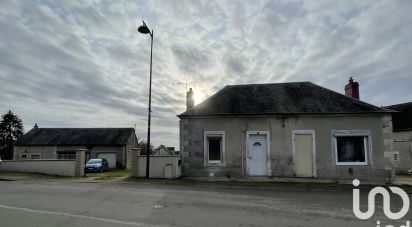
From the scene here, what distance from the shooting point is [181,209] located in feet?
24.7

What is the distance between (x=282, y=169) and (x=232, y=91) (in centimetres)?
622

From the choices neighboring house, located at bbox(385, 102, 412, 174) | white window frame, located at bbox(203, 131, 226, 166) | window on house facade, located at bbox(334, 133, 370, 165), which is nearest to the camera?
window on house facade, located at bbox(334, 133, 370, 165)

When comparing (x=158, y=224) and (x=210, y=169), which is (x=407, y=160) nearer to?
(x=210, y=169)

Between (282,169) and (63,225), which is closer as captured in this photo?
(63,225)

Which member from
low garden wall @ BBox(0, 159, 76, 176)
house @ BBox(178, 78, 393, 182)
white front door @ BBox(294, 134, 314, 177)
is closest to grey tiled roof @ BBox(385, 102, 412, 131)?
house @ BBox(178, 78, 393, 182)

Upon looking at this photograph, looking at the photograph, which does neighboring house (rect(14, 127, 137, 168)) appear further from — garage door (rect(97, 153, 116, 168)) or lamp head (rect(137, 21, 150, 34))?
lamp head (rect(137, 21, 150, 34))

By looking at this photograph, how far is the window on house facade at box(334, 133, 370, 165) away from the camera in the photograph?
602 inches

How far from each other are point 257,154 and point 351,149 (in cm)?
530

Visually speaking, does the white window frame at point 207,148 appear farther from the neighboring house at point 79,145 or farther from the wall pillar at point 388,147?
the neighboring house at point 79,145

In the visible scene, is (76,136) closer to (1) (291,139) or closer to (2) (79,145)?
(2) (79,145)

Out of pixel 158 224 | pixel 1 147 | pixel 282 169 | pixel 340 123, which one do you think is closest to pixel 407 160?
pixel 340 123

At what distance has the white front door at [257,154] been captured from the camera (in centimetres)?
1577

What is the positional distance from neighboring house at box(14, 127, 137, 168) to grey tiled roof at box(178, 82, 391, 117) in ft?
69.6

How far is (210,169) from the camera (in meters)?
15.9
